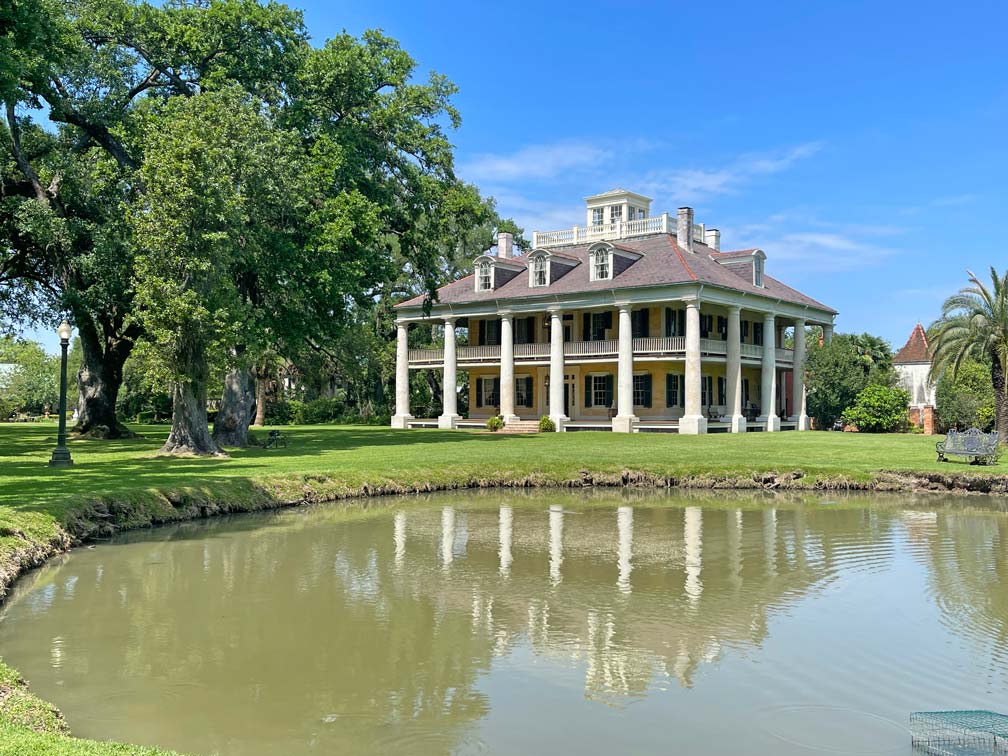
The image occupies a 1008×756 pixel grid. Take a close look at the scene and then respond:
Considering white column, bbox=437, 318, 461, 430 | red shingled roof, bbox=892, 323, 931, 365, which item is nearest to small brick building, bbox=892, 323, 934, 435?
red shingled roof, bbox=892, 323, 931, 365

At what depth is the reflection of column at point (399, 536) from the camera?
43.6 ft

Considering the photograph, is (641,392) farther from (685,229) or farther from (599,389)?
(685,229)

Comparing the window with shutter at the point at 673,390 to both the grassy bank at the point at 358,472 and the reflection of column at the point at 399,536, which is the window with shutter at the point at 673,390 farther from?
the reflection of column at the point at 399,536

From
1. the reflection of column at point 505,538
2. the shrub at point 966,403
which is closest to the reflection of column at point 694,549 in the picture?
the reflection of column at point 505,538

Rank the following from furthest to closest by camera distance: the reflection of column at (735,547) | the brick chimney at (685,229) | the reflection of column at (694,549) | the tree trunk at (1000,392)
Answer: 1. the brick chimney at (685,229)
2. the tree trunk at (1000,392)
3. the reflection of column at (735,547)
4. the reflection of column at (694,549)

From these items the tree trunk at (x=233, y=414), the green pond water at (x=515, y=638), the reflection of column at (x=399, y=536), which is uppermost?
the tree trunk at (x=233, y=414)

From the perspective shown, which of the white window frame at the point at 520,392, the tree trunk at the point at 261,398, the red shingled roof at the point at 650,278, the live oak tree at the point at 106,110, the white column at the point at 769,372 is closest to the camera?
the live oak tree at the point at 106,110

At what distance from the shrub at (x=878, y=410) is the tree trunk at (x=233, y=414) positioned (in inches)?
1163

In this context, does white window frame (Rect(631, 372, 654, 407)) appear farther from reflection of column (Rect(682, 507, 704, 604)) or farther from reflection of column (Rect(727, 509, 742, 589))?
reflection of column (Rect(727, 509, 742, 589))

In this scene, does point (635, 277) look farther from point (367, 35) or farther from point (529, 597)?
point (529, 597)

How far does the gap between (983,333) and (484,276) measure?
2429cm

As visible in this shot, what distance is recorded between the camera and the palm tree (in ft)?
106

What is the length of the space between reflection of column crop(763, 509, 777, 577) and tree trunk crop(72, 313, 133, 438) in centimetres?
2656

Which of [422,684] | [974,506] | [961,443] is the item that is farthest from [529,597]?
[961,443]
